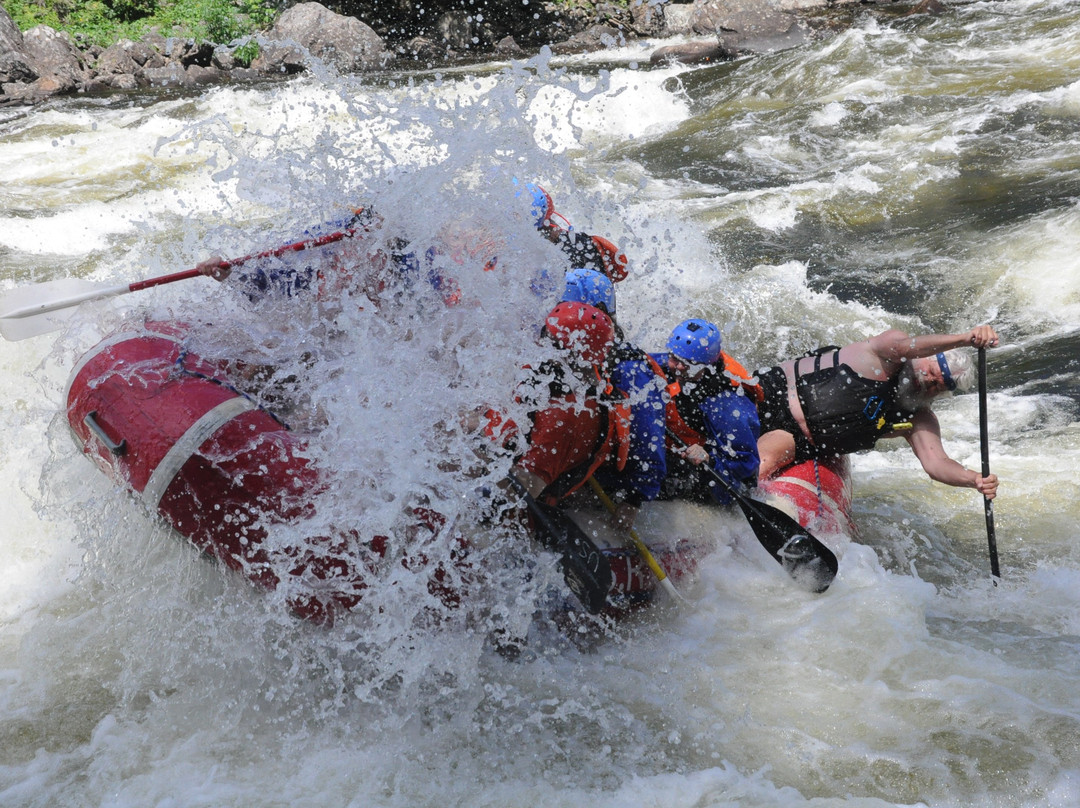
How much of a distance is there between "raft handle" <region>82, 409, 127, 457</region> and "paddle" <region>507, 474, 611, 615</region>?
132 centimetres

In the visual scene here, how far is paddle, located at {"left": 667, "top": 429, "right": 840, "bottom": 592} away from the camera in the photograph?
12.1 feet

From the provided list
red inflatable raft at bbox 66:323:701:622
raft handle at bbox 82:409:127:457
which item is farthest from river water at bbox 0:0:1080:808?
raft handle at bbox 82:409:127:457

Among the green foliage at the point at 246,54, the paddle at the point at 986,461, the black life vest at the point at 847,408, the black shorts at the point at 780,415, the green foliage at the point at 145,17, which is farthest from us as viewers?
the green foliage at the point at 145,17

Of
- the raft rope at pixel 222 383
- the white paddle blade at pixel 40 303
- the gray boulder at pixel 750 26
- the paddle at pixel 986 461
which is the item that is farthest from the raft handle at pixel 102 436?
the gray boulder at pixel 750 26

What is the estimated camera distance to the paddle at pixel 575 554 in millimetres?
3148

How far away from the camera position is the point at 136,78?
529 inches

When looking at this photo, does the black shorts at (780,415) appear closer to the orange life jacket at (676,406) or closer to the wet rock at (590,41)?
the orange life jacket at (676,406)

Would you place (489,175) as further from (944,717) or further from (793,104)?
(793,104)

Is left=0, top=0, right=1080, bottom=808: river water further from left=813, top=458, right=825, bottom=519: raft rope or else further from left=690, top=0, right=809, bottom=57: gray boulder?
left=690, top=0, right=809, bottom=57: gray boulder

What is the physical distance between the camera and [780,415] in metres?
4.50

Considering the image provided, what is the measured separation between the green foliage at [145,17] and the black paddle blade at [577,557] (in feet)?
47.1

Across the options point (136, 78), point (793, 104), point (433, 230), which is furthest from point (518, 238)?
point (136, 78)

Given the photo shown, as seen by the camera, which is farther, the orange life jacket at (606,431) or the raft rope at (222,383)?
the raft rope at (222,383)

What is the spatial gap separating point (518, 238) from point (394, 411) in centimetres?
104
